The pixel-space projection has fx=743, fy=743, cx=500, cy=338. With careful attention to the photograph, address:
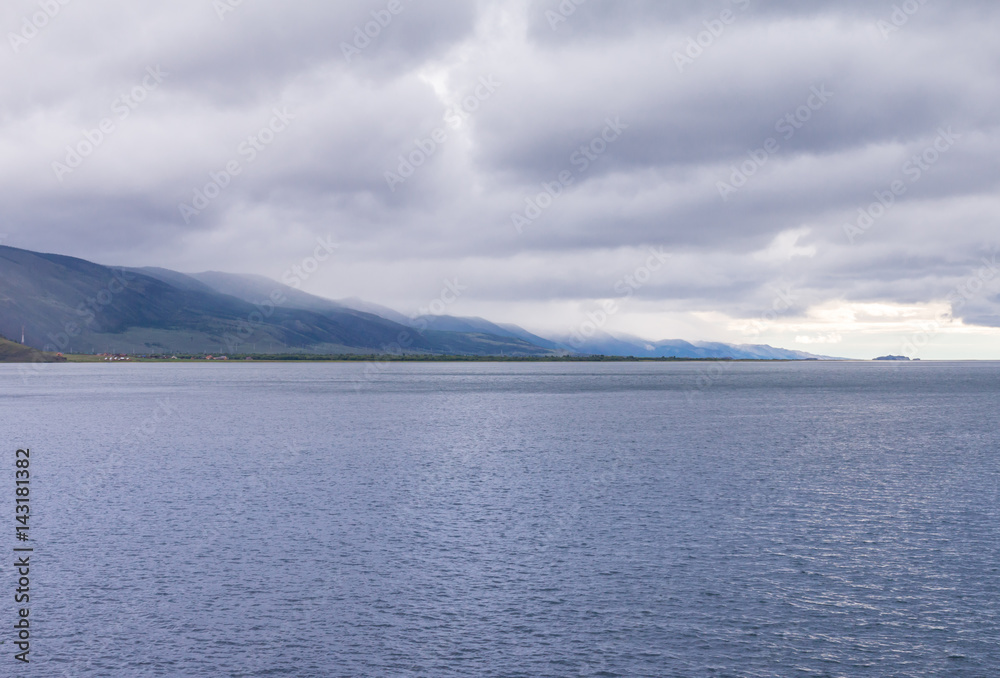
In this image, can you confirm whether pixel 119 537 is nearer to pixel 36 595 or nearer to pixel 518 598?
pixel 36 595

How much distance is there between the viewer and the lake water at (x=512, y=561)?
29.9 m

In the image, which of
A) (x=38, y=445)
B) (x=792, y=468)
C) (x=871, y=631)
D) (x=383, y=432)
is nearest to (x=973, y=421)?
(x=792, y=468)

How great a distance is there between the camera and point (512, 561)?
42.1m

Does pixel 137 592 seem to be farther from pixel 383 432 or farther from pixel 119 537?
pixel 383 432

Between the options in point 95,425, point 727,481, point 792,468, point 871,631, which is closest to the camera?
point 871,631

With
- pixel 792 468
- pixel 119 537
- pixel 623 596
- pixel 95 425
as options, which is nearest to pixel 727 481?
pixel 792 468

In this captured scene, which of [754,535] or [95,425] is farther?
[95,425]

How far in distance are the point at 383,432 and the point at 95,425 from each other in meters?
50.5

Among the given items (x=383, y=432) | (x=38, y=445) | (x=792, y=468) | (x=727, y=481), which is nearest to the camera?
(x=727, y=481)

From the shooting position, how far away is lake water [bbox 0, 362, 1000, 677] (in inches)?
1179

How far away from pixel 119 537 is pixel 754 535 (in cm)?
4091

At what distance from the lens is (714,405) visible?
174 m

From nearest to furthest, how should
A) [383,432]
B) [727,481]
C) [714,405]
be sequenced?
[727,481] → [383,432] → [714,405]

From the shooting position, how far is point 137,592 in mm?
37094
